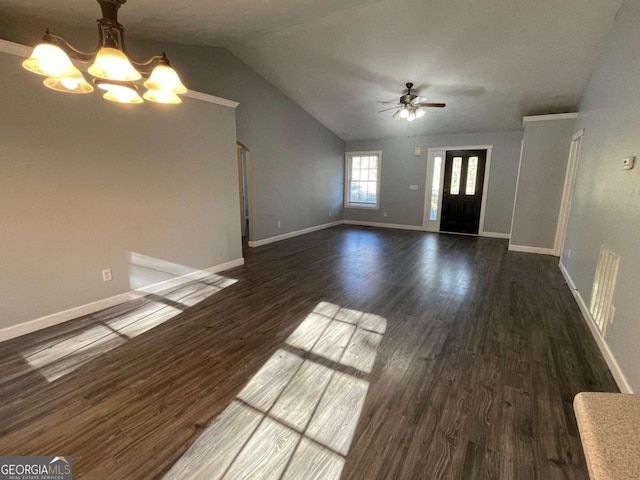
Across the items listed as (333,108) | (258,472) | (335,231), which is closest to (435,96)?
(333,108)

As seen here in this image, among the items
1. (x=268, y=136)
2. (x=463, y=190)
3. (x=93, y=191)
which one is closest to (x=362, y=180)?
(x=463, y=190)

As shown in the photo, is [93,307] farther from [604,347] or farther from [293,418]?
[604,347]

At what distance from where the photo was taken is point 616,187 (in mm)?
2518

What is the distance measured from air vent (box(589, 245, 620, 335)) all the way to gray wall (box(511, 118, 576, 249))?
10.4 ft

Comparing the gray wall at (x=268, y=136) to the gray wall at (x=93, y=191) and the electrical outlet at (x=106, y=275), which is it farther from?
the electrical outlet at (x=106, y=275)

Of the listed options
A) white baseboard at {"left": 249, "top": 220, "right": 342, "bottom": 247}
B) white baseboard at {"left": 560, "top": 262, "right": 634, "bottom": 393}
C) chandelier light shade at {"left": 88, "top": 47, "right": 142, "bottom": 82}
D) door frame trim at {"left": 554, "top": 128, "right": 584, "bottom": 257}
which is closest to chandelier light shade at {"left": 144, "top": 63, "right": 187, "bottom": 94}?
chandelier light shade at {"left": 88, "top": 47, "right": 142, "bottom": 82}

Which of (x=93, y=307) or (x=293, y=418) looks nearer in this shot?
(x=293, y=418)

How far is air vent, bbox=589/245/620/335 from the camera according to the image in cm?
234

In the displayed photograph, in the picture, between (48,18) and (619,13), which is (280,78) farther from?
(619,13)

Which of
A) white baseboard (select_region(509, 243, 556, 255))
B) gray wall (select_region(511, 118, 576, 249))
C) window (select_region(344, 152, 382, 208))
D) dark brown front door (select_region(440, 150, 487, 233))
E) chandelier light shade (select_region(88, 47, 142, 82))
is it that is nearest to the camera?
chandelier light shade (select_region(88, 47, 142, 82))

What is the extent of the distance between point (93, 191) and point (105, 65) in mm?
1859

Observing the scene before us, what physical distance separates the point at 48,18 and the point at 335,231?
6.14 metres

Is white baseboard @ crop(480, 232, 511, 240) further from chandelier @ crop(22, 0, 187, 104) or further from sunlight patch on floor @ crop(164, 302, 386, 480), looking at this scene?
chandelier @ crop(22, 0, 187, 104)

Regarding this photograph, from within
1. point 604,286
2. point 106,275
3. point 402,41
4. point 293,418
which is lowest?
point 293,418
